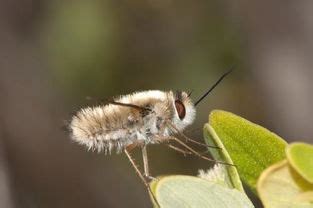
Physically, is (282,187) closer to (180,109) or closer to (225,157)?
(225,157)

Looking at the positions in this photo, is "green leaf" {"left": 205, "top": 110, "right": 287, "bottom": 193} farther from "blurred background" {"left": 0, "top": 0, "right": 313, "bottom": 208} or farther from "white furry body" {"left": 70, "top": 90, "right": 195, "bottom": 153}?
"blurred background" {"left": 0, "top": 0, "right": 313, "bottom": 208}

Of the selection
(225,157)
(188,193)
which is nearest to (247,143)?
(225,157)

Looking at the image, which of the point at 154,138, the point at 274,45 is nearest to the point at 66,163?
the point at 274,45

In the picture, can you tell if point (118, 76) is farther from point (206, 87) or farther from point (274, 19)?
point (274, 19)

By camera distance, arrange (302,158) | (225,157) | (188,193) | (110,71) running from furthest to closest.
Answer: (110,71) → (225,157) → (188,193) → (302,158)

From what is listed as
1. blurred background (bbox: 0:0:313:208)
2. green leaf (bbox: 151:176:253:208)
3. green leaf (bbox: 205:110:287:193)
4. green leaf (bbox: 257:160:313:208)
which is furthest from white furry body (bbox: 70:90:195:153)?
blurred background (bbox: 0:0:313:208)

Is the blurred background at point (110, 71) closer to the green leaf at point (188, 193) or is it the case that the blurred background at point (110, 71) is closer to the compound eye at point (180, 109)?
the compound eye at point (180, 109)
